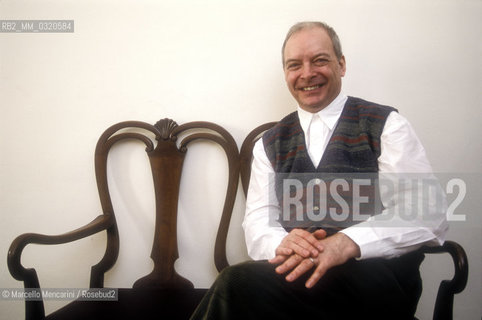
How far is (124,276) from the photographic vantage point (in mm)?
1082

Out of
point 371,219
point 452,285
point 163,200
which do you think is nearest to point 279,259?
point 371,219

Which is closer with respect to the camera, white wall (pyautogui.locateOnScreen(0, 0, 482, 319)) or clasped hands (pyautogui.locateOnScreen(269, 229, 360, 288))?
clasped hands (pyautogui.locateOnScreen(269, 229, 360, 288))

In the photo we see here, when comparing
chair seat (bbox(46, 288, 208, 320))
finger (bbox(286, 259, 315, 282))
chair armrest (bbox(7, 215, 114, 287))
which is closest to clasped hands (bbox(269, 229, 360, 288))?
finger (bbox(286, 259, 315, 282))

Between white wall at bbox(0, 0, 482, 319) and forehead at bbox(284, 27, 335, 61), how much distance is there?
8.4 inches

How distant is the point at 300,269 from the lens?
613 millimetres

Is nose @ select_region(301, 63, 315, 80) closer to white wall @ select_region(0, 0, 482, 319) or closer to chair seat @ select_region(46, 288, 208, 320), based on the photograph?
white wall @ select_region(0, 0, 482, 319)

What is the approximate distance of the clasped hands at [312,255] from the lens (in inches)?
24.0

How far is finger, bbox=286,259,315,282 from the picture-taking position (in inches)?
23.9

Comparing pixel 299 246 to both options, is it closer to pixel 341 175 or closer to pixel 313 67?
pixel 341 175

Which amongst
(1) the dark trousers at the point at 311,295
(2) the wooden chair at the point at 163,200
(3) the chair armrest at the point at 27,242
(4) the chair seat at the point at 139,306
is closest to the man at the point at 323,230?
(1) the dark trousers at the point at 311,295

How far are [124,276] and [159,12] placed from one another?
0.99 m

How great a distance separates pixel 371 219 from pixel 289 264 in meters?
0.24

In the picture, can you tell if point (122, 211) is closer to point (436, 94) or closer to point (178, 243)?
point (178, 243)

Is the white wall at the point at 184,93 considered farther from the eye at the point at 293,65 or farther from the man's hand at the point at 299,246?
the man's hand at the point at 299,246
